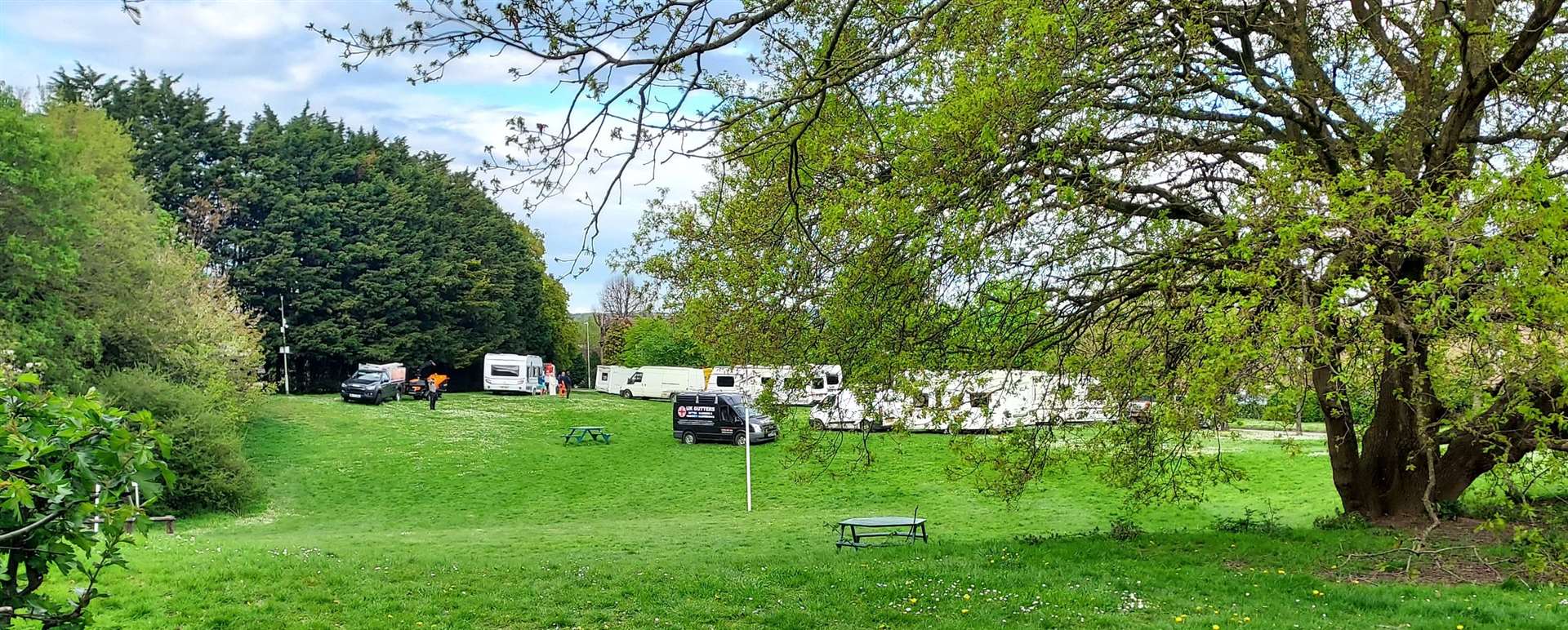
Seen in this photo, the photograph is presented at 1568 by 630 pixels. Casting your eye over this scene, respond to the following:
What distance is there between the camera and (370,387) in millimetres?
41906

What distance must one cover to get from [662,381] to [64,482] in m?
48.7

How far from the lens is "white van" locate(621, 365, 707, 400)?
5097 cm

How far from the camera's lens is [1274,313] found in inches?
Answer: 255

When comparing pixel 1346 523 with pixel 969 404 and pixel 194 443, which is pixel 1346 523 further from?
pixel 194 443

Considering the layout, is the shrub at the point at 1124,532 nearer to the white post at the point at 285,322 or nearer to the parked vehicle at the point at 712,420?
the parked vehicle at the point at 712,420

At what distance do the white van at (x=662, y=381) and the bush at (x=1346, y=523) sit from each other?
39.5m

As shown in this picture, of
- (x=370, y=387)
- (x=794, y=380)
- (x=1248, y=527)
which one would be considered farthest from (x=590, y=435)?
(x=794, y=380)

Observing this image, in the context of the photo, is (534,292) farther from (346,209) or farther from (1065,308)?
(1065,308)

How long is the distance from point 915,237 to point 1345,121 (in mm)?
4991

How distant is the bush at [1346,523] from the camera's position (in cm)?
1154

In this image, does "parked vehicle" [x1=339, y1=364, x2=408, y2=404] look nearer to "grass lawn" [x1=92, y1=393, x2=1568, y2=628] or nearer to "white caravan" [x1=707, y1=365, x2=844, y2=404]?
"grass lawn" [x1=92, y1=393, x2=1568, y2=628]

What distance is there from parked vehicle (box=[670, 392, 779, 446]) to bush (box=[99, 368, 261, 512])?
46.5 feet

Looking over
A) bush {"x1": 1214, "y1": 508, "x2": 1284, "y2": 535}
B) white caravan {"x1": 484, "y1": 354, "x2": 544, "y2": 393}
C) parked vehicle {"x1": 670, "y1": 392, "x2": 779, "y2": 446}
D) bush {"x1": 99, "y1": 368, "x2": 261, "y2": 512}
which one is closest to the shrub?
bush {"x1": 1214, "y1": 508, "x2": 1284, "y2": 535}

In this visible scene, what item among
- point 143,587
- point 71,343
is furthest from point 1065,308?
point 71,343
